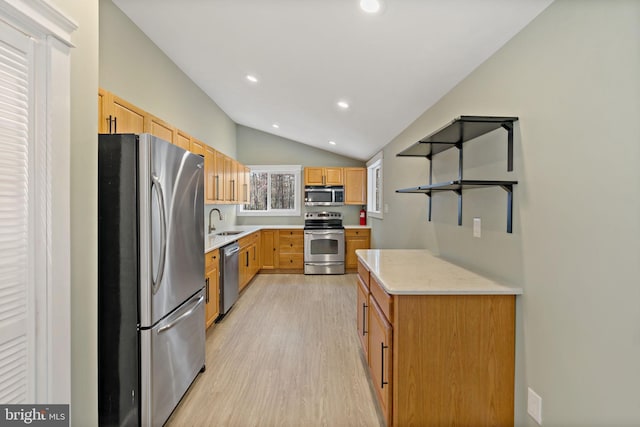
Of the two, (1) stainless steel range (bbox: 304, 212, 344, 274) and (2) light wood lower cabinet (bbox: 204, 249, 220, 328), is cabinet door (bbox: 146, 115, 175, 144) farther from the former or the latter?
(1) stainless steel range (bbox: 304, 212, 344, 274)

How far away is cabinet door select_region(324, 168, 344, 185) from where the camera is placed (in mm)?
6461

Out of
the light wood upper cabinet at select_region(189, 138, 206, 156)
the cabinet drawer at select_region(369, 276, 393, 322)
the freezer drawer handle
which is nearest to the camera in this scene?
the cabinet drawer at select_region(369, 276, 393, 322)

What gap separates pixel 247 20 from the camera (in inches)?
90.6

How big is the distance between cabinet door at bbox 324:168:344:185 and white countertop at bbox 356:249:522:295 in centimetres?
398

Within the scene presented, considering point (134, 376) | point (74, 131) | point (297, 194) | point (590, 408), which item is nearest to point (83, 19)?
point (74, 131)

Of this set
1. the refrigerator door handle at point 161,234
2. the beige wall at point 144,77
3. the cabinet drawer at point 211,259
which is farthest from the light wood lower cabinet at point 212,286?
the beige wall at point 144,77

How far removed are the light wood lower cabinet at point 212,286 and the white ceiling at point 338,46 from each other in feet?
6.65

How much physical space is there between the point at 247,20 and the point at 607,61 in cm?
217

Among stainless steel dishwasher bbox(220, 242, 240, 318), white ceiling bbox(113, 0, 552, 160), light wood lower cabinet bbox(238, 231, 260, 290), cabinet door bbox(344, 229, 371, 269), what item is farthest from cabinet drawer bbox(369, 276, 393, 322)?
cabinet door bbox(344, 229, 371, 269)

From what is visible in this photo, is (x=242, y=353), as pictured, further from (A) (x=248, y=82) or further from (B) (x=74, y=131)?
(A) (x=248, y=82)

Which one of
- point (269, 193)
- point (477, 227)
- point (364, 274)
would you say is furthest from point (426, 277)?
point (269, 193)

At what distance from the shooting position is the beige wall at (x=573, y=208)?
1.08 metres

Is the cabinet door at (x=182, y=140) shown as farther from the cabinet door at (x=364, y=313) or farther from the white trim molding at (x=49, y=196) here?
the cabinet door at (x=364, y=313)

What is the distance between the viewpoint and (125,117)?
7.40 ft
